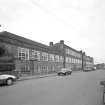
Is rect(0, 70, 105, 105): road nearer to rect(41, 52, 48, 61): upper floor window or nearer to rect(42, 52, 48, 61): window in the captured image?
rect(41, 52, 48, 61): upper floor window

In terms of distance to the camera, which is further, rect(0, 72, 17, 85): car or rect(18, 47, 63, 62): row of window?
rect(18, 47, 63, 62): row of window

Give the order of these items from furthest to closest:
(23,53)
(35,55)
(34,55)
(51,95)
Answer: (35,55) < (34,55) < (23,53) < (51,95)

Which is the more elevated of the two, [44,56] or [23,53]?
[23,53]

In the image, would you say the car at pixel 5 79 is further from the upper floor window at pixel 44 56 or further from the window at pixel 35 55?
the upper floor window at pixel 44 56

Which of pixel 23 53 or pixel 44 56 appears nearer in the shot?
pixel 23 53

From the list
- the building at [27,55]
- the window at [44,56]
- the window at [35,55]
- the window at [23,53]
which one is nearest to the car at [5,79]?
the building at [27,55]

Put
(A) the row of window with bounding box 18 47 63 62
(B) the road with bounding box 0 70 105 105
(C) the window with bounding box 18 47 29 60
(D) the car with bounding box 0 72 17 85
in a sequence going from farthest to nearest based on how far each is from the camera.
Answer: (A) the row of window with bounding box 18 47 63 62 → (C) the window with bounding box 18 47 29 60 → (D) the car with bounding box 0 72 17 85 → (B) the road with bounding box 0 70 105 105

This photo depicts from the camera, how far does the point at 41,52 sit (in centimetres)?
3200

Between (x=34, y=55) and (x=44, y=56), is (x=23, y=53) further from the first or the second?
(x=44, y=56)

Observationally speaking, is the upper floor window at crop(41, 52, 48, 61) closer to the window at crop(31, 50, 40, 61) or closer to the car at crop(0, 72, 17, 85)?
the window at crop(31, 50, 40, 61)

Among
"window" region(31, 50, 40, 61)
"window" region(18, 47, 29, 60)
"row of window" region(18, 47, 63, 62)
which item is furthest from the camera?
"window" region(31, 50, 40, 61)

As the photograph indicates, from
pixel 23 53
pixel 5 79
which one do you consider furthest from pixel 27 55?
pixel 5 79

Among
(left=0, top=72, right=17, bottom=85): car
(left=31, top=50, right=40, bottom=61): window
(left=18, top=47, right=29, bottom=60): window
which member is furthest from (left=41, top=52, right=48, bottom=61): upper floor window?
(left=0, top=72, right=17, bottom=85): car

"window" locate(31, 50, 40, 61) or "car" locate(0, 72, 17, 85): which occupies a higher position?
"window" locate(31, 50, 40, 61)
